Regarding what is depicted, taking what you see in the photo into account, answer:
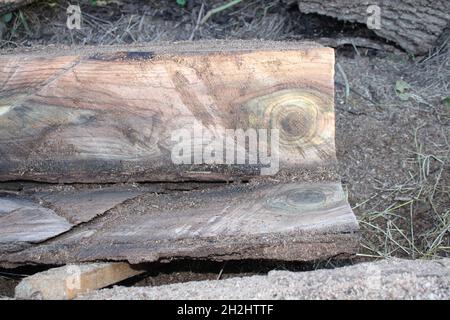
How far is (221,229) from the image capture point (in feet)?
6.46

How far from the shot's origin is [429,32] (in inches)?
127

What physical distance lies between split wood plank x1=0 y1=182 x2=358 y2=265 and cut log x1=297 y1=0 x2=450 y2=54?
4.65 ft

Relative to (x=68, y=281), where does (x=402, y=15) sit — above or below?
above

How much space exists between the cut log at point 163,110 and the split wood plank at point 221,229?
Result: 0.10 meters

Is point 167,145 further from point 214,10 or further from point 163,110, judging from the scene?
point 214,10

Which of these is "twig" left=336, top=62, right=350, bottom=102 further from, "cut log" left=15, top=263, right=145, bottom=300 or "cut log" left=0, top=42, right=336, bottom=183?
"cut log" left=15, top=263, right=145, bottom=300

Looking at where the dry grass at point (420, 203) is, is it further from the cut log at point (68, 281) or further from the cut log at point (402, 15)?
the cut log at point (68, 281)

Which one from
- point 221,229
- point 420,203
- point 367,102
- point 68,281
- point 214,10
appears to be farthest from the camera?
point 214,10

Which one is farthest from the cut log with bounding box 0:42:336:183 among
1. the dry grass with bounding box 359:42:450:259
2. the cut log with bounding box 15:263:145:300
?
the dry grass with bounding box 359:42:450:259

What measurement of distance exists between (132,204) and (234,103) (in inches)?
19.6

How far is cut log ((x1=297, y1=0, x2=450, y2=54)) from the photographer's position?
3160mm

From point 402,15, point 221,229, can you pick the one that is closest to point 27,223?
point 221,229

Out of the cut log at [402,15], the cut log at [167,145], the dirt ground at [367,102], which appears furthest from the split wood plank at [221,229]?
the cut log at [402,15]

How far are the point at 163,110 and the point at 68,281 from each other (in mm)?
640
